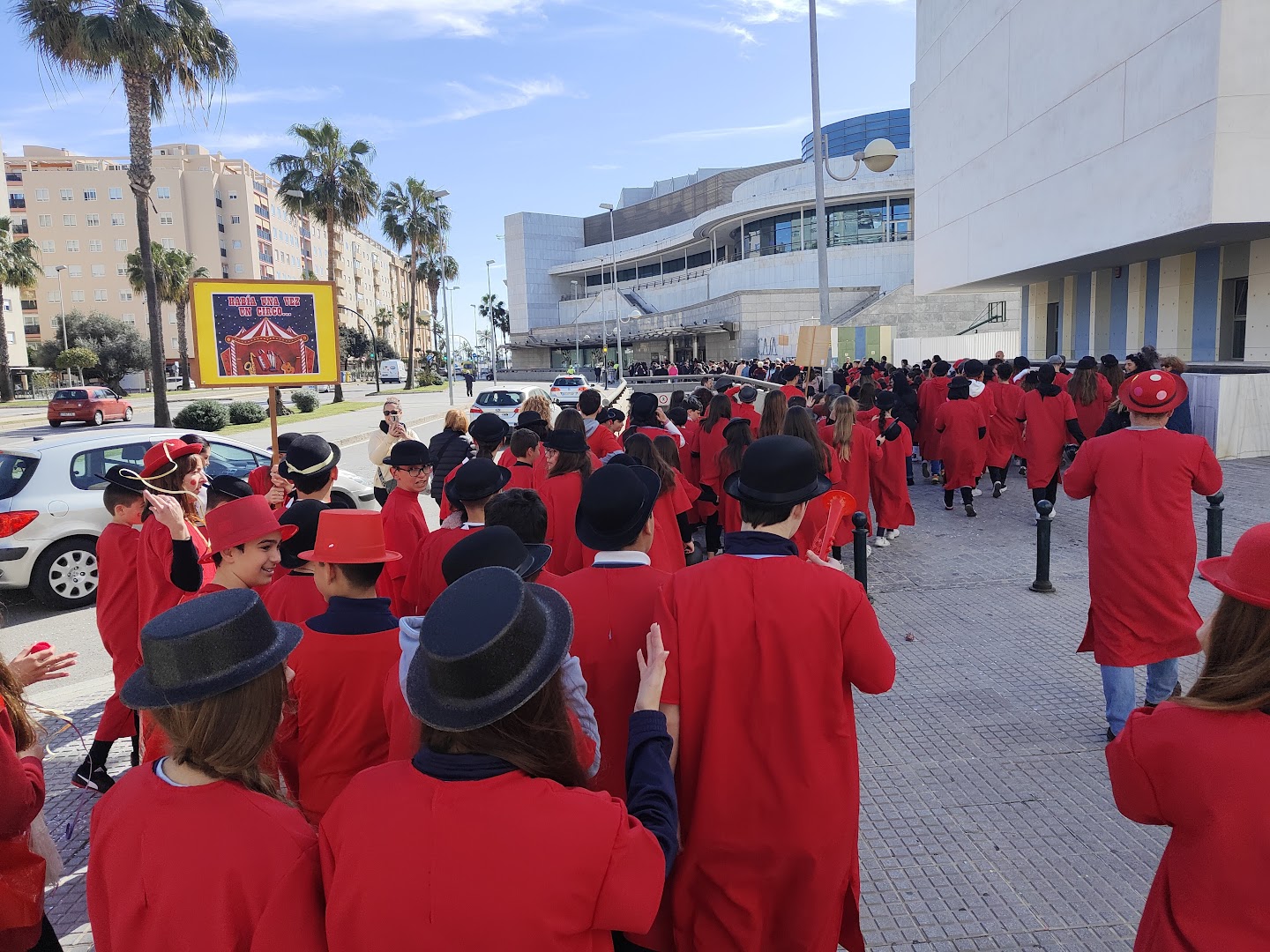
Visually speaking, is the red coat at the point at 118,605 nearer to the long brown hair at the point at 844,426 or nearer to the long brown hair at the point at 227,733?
the long brown hair at the point at 227,733

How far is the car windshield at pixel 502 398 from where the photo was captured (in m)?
23.5

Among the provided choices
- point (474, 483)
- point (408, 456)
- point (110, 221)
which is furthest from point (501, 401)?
point (110, 221)

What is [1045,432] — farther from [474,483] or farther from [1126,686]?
[474,483]

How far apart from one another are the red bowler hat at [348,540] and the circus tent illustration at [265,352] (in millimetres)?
6040

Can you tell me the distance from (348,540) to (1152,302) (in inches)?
988

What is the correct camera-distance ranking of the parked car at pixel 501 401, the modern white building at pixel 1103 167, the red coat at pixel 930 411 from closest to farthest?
1. the red coat at pixel 930 411
2. the modern white building at pixel 1103 167
3. the parked car at pixel 501 401

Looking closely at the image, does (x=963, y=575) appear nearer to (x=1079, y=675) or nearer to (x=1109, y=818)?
(x=1079, y=675)

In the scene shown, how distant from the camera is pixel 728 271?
6309 centimetres

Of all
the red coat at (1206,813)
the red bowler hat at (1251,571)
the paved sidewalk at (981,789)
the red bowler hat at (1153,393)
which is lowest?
the paved sidewalk at (981,789)

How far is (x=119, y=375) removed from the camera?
216ft

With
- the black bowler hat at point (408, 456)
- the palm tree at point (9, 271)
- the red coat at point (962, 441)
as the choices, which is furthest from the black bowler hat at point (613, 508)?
the palm tree at point (9, 271)

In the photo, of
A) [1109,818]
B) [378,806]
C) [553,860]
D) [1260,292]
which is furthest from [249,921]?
[1260,292]

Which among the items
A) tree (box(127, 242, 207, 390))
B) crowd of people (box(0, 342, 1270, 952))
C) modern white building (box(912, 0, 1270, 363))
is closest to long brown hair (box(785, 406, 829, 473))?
crowd of people (box(0, 342, 1270, 952))

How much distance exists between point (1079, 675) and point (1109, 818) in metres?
1.82
